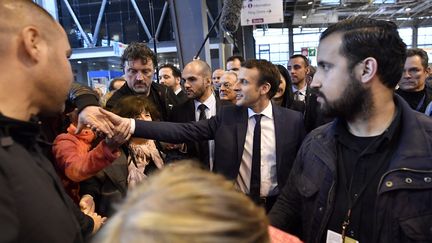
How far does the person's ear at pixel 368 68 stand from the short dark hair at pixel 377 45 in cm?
2

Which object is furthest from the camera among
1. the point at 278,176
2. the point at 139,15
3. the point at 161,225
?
the point at 139,15

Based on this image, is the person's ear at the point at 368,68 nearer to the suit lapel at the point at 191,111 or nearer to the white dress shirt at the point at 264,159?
the white dress shirt at the point at 264,159

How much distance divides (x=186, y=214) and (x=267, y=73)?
2283 millimetres

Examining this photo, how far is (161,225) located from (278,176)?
189cm

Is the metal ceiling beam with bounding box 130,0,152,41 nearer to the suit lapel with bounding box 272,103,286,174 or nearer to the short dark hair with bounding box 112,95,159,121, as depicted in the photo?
the short dark hair with bounding box 112,95,159,121

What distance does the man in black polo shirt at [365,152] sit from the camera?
125 cm

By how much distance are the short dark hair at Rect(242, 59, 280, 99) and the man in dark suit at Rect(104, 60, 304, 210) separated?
162mm

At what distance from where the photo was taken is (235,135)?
2.36 metres

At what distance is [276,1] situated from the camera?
20.9 feet

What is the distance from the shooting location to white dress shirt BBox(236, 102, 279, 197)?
2.31 m

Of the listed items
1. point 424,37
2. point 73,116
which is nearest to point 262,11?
point 73,116

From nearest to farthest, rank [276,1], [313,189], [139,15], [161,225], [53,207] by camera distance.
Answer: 1. [161,225]
2. [53,207]
3. [313,189]
4. [276,1]
5. [139,15]

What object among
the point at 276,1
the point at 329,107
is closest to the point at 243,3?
the point at 276,1

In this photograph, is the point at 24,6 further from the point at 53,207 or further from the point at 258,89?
the point at 258,89
